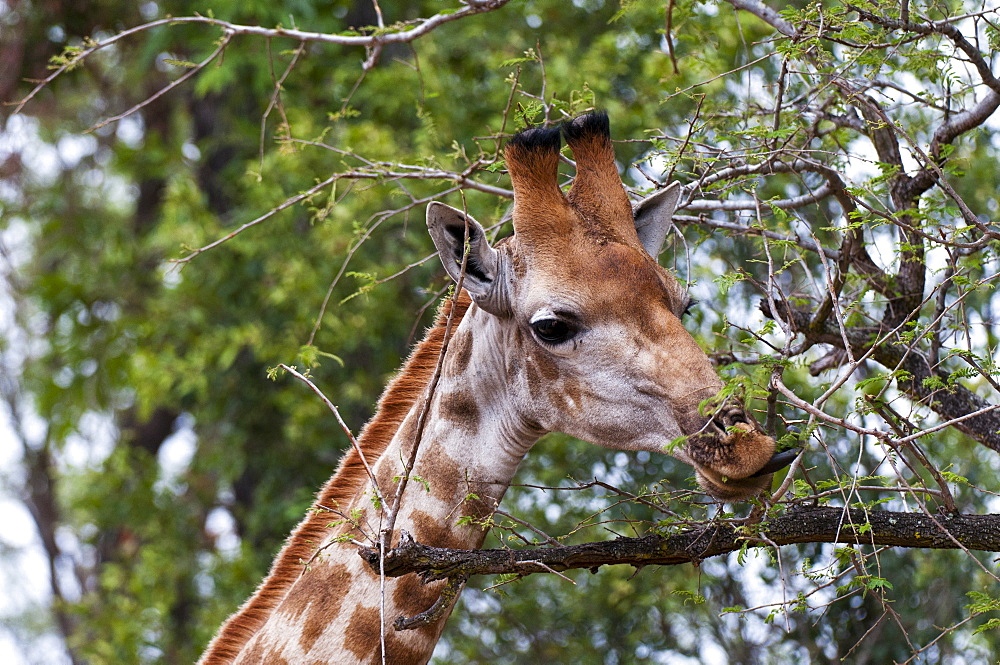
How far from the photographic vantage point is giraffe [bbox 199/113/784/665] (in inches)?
122

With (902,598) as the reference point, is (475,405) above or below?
above

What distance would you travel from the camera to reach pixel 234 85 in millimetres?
10156

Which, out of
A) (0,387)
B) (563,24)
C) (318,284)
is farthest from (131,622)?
(0,387)

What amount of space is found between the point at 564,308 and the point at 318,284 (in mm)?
4510

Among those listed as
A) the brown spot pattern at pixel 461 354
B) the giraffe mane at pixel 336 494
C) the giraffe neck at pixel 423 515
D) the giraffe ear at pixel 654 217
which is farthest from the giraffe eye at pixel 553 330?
the giraffe ear at pixel 654 217

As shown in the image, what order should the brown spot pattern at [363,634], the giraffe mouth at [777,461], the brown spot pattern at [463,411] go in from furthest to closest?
the brown spot pattern at [463,411] → the brown spot pattern at [363,634] → the giraffe mouth at [777,461]

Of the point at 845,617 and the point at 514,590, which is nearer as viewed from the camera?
the point at 845,617

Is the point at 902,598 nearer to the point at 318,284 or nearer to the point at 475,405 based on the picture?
the point at 475,405

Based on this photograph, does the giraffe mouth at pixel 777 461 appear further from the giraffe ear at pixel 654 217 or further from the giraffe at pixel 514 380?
the giraffe ear at pixel 654 217

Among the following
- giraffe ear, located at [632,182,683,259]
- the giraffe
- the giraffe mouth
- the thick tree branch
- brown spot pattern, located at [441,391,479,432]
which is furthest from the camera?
giraffe ear, located at [632,182,683,259]

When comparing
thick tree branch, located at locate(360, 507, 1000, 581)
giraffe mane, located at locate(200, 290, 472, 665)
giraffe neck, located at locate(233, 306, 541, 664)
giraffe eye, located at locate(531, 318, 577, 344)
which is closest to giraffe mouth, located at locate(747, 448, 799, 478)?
thick tree branch, located at locate(360, 507, 1000, 581)

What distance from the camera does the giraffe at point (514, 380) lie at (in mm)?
3096

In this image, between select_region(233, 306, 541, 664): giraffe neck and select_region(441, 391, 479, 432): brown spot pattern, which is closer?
select_region(233, 306, 541, 664): giraffe neck

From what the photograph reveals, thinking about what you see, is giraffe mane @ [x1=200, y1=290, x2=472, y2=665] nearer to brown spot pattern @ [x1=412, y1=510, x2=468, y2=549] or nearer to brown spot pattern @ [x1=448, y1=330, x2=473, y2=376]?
brown spot pattern @ [x1=448, y1=330, x2=473, y2=376]
